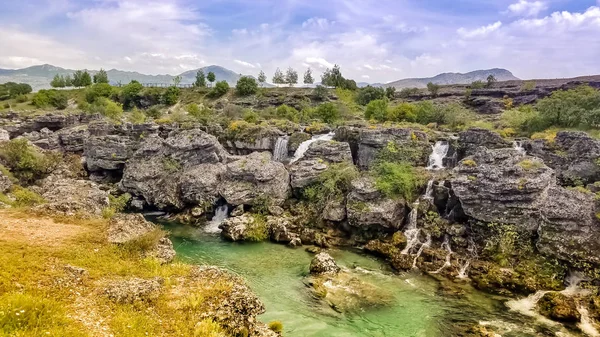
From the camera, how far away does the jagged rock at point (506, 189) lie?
101 ft

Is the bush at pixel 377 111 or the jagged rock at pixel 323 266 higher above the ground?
the bush at pixel 377 111

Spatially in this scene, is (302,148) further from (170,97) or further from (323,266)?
(170,97)

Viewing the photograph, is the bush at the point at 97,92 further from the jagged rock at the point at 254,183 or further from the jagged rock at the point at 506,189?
the jagged rock at the point at 506,189

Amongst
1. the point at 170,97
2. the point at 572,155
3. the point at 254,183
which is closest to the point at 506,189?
the point at 572,155

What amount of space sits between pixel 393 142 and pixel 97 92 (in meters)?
100

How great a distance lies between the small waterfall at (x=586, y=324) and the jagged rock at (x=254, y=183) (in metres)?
27.5

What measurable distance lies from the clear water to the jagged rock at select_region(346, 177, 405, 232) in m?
3.46

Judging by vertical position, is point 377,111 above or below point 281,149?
above

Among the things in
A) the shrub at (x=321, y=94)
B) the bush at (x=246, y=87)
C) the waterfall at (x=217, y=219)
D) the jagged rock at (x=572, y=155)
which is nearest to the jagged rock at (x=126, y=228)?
the waterfall at (x=217, y=219)

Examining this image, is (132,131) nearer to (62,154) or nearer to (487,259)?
(62,154)

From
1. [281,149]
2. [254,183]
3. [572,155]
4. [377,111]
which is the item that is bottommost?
[254,183]

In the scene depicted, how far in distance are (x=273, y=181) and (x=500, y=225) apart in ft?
74.4

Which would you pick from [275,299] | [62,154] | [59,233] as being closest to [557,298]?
[275,299]

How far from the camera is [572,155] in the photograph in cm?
3572
